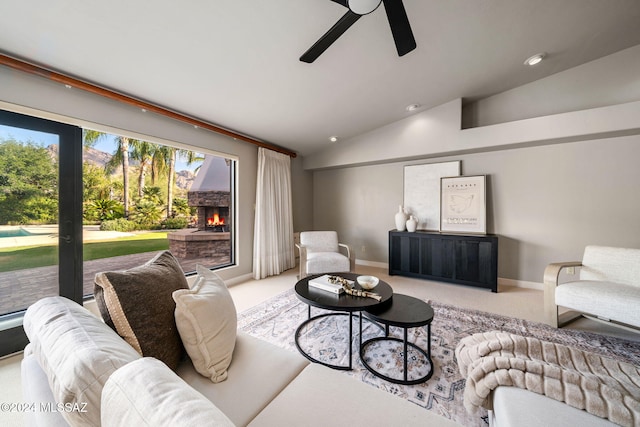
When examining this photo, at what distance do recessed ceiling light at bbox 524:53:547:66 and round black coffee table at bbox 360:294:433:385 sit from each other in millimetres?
3125

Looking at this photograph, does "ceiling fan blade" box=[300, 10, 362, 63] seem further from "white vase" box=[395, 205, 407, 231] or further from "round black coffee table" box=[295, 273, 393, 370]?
"white vase" box=[395, 205, 407, 231]

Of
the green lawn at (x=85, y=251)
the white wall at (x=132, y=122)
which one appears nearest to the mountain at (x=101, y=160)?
the white wall at (x=132, y=122)

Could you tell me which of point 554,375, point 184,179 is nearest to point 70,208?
point 184,179

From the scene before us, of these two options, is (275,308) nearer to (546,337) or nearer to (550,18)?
(546,337)

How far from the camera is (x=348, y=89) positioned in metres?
2.82

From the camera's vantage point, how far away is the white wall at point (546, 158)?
2.80m

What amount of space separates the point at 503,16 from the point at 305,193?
3.90m

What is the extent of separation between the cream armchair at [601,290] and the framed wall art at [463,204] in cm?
120

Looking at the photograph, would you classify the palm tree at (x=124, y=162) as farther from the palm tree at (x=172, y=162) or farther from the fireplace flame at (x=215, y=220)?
the fireplace flame at (x=215, y=220)

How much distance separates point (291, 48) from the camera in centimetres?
206

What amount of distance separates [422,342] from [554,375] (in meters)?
1.08

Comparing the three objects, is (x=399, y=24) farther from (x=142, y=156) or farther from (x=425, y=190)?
(x=142, y=156)

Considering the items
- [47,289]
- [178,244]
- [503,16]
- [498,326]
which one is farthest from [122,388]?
[178,244]

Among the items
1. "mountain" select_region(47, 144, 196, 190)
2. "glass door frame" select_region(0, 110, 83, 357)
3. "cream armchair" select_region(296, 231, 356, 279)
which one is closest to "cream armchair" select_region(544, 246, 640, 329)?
"cream armchair" select_region(296, 231, 356, 279)
